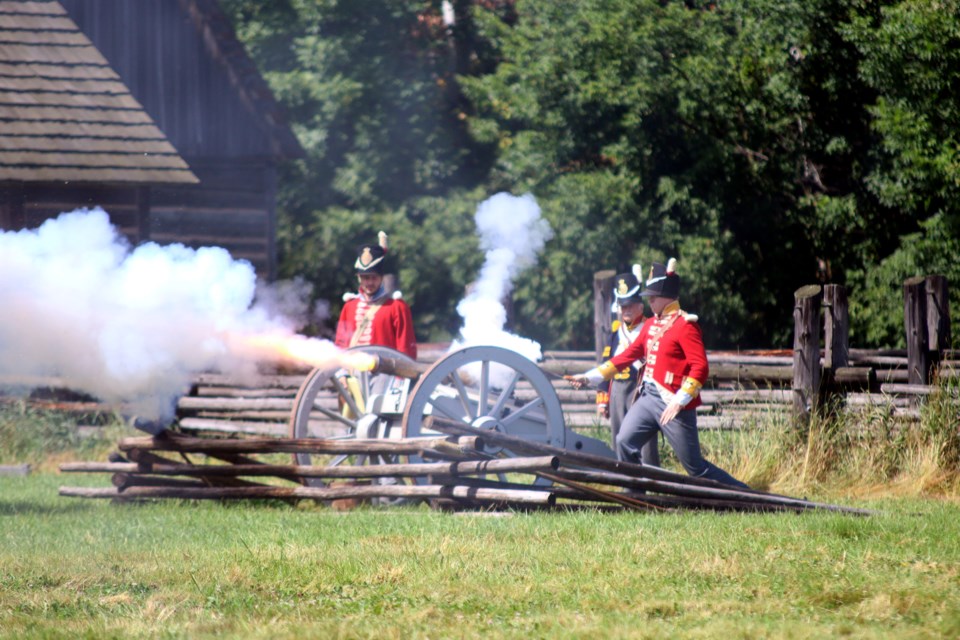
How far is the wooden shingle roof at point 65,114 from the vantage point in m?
15.6

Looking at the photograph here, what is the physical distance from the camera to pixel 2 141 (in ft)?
50.9

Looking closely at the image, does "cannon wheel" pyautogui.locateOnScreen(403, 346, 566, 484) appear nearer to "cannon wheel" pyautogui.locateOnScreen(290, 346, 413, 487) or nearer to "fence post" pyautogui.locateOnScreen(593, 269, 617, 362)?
"cannon wheel" pyautogui.locateOnScreen(290, 346, 413, 487)

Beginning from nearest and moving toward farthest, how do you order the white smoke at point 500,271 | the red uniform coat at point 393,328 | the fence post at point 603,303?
the white smoke at point 500,271
the red uniform coat at point 393,328
the fence post at point 603,303

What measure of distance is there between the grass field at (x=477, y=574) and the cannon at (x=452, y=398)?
83 cm

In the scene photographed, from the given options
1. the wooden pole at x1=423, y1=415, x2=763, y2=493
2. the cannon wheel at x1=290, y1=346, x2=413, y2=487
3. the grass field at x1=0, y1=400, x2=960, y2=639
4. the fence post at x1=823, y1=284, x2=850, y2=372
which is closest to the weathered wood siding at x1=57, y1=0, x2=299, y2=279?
the cannon wheel at x1=290, y1=346, x2=413, y2=487

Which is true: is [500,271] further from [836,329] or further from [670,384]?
[836,329]

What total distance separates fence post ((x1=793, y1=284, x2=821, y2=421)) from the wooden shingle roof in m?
8.34

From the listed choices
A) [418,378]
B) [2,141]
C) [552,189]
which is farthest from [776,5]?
[2,141]

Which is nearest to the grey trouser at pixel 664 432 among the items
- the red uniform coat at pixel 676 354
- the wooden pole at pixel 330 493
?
the red uniform coat at pixel 676 354

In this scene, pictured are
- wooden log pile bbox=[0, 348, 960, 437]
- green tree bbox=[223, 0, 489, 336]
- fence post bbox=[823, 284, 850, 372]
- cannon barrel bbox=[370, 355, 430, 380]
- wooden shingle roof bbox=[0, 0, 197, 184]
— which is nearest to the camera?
cannon barrel bbox=[370, 355, 430, 380]

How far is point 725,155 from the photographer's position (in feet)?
55.5

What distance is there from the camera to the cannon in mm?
9281

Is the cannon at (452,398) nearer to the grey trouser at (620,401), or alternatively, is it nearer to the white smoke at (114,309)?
the grey trouser at (620,401)

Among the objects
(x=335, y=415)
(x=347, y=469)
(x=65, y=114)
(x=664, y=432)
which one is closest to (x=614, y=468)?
(x=664, y=432)
